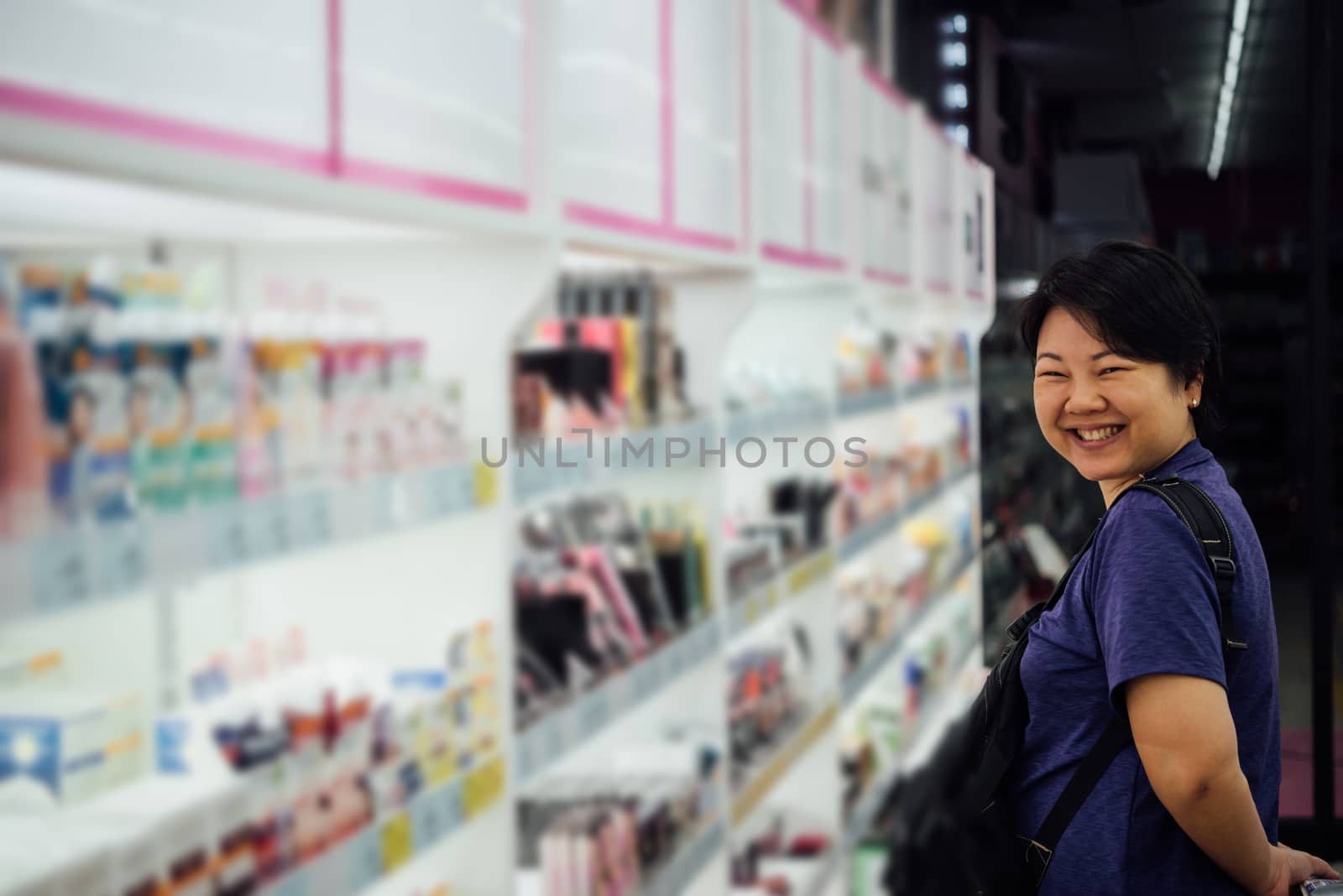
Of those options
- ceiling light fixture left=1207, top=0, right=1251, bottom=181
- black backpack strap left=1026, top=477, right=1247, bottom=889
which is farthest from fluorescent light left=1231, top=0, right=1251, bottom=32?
black backpack strap left=1026, top=477, right=1247, bottom=889

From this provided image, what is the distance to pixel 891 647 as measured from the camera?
443 centimetres

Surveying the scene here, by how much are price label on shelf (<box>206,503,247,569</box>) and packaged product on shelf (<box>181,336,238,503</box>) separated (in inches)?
1.4

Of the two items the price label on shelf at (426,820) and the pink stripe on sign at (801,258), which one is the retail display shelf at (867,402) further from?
the price label on shelf at (426,820)

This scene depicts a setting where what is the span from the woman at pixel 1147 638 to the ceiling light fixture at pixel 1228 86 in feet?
8.01

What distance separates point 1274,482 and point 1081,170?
1309mm

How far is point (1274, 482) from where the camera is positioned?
12.9 ft

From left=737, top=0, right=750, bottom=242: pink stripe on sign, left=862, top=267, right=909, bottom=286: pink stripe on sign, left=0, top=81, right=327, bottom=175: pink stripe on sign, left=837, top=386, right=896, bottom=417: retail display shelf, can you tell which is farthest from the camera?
left=862, top=267, right=909, bottom=286: pink stripe on sign

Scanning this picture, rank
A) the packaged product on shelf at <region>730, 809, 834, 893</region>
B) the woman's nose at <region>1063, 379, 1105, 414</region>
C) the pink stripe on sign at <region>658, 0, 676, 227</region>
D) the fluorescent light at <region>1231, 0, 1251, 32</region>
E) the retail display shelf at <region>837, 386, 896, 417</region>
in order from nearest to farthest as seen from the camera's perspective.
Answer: the woman's nose at <region>1063, 379, 1105, 414</region>
the pink stripe on sign at <region>658, 0, 676, 227</region>
the packaged product on shelf at <region>730, 809, 834, 893</region>
the fluorescent light at <region>1231, 0, 1251, 32</region>
the retail display shelf at <region>837, 386, 896, 417</region>

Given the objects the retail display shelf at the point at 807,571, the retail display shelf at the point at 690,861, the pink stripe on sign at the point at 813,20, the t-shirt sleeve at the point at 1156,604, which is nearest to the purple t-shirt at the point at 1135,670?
the t-shirt sleeve at the point at 1156,604

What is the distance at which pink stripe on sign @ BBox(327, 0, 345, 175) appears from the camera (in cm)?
140

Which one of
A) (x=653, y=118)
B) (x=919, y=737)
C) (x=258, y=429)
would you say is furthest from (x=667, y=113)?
(x=919, y=737)

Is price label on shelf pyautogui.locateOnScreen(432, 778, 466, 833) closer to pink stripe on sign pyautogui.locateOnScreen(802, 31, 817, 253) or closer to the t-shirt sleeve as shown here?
the t-shirt sleeve

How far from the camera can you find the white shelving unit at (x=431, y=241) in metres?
1.16

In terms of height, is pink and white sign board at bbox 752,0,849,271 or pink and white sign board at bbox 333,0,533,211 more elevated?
pink and white sign board at bbox 752,0,849,271
